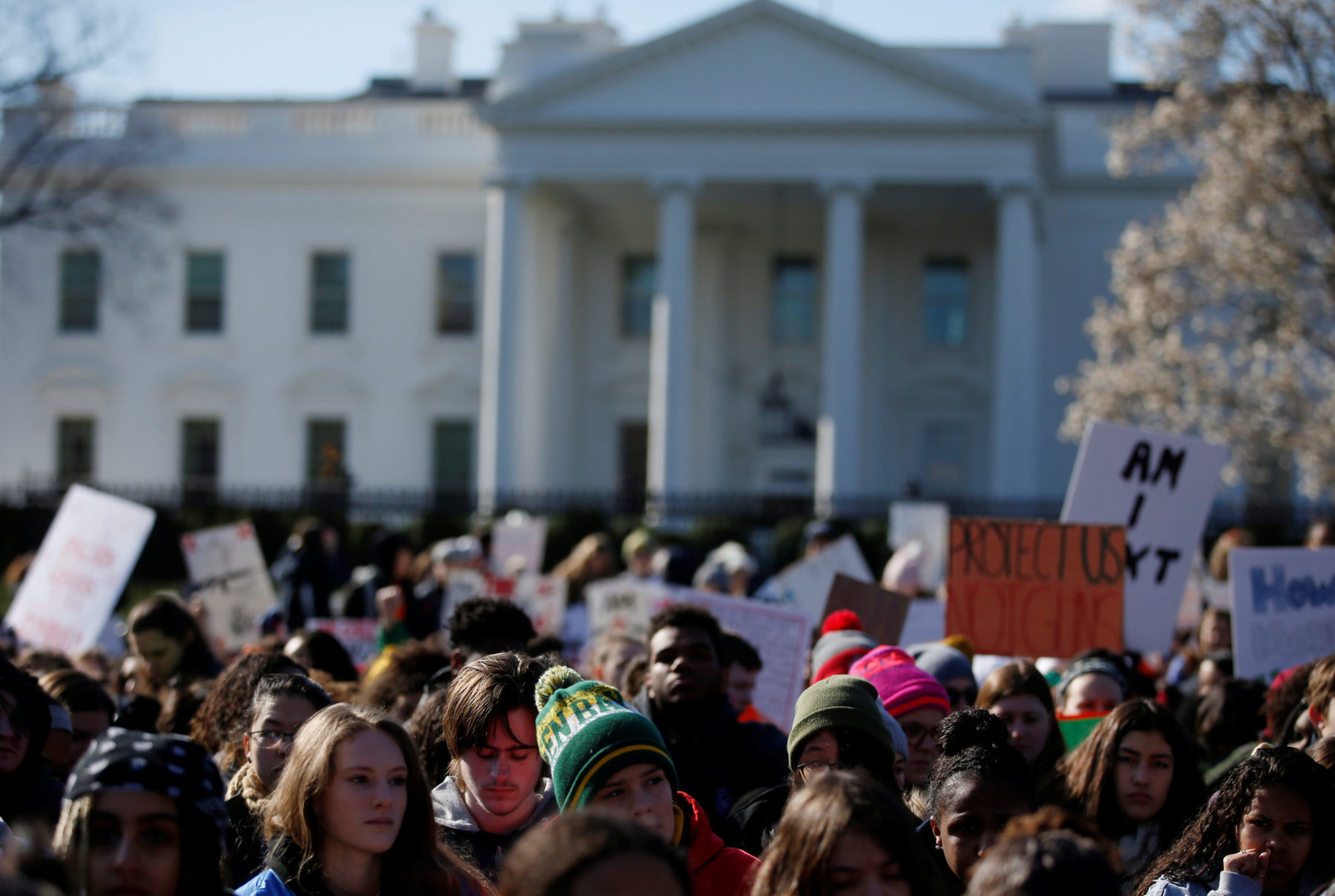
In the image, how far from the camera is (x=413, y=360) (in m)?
37.2

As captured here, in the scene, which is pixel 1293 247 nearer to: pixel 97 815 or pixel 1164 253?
pixel 1164 253

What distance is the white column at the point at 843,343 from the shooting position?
3083 cm

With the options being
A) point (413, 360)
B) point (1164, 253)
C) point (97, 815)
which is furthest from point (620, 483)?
point (97, 815)

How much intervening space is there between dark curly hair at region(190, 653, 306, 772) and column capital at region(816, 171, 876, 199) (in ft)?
87.9

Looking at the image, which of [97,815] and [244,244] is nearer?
[97,815]

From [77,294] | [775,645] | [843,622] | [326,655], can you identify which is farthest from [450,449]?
[843,622]

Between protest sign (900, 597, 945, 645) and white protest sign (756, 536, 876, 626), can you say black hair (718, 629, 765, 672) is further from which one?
white protest sign (756, 536, 876, 626)

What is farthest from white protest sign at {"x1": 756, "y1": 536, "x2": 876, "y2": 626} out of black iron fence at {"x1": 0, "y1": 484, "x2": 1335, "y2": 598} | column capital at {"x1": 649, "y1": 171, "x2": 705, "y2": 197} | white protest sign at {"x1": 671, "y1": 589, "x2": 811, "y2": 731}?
column capital at {"x1": 649, "y1": 171, "x2": 705, "y2": 197}

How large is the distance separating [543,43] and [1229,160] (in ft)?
55.8

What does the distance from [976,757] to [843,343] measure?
89.4ft

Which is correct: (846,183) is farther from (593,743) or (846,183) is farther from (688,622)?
(593,743)

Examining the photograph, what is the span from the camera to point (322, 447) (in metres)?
37.5

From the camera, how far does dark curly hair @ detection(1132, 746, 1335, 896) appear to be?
14.8 ft

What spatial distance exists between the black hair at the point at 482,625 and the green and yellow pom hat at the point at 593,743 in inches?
89.3
